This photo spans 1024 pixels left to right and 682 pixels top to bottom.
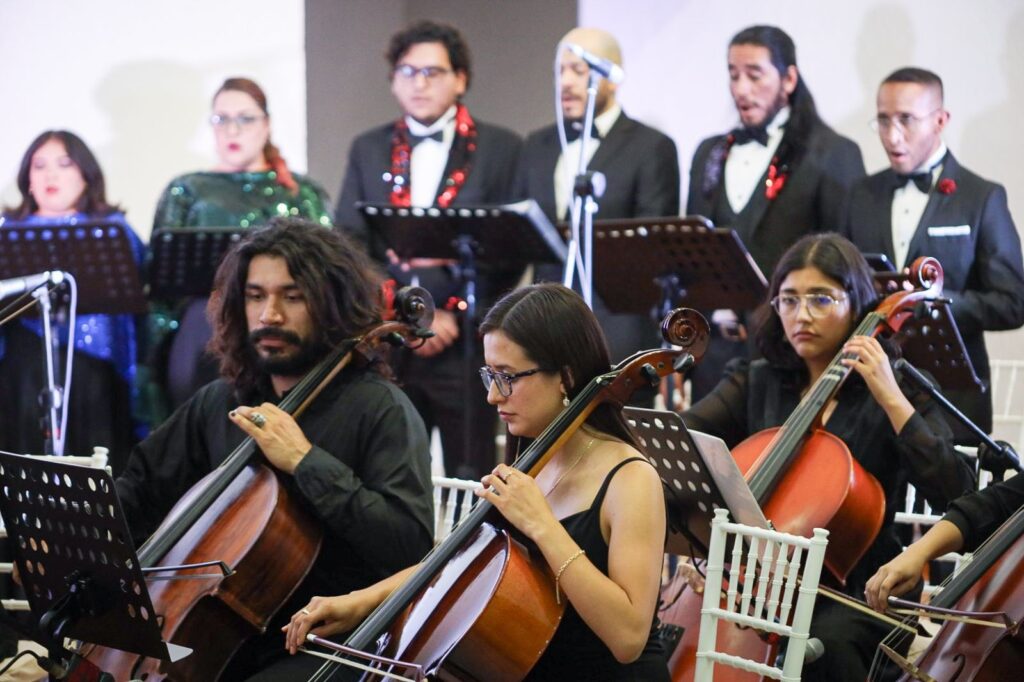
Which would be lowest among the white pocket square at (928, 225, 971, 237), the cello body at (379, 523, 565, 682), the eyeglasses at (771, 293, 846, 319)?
the cello body at (379, 523, 565, 682)

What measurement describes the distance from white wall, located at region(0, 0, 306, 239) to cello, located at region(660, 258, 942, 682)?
11.5 ft

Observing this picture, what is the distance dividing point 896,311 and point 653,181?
1750mm

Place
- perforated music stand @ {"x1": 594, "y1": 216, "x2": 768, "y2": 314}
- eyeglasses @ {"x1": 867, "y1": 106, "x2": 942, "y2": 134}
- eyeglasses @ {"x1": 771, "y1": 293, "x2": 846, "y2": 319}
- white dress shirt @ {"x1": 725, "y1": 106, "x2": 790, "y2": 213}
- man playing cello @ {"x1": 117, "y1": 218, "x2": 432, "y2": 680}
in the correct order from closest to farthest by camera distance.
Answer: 1. man playing cello @ {"x1": 117, "y1": 218, "x2": 432, "y2": 680}
2. eyeglasses @ {"x1": 771, "y1": 293, "x2": 846, "y2": 319}
3. perforated music stand @ {"x1": 594, "y1": 216, "x2": 768, "y2": 314}
4. eyeglasses @ {"x1": 867, "y1": 106, "x2": 942, "y2": 134}
5. white dress shirt @ {"x1": 725, "y1": 106, "x2": 790, "y2": 213}

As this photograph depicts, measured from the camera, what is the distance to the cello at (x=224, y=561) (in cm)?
260

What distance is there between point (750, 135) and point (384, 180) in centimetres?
132

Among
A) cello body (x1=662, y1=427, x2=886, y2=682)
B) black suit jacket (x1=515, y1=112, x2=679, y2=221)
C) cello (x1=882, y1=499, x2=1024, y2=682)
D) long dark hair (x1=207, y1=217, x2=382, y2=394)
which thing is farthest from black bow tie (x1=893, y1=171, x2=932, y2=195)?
cello (x1=882, y1=499, x2=1024, y2=682)

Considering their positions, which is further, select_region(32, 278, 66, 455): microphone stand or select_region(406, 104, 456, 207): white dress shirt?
select_region(406, 104, 456, 207): white dress shirt

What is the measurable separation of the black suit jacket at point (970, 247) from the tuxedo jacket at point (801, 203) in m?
0.12

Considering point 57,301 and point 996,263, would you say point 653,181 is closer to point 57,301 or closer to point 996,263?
point 996,263

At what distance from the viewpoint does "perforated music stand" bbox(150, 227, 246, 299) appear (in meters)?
4.46

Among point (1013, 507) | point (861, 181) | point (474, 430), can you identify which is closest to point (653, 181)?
point (861, 181)

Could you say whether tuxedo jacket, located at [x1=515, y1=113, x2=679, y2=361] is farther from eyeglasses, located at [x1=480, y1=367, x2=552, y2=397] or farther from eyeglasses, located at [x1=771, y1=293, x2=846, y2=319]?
eyeglasses, located at [x1=480, y1=367, x2=552, y2=397]

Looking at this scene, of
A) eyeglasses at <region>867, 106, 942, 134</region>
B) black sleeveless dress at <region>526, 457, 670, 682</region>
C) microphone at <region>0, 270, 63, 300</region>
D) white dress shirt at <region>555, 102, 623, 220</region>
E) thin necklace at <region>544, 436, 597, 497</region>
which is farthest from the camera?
white dress shirt at <region>555, 102, 623, 220</region>

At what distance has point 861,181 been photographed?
4.62 meters
